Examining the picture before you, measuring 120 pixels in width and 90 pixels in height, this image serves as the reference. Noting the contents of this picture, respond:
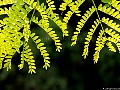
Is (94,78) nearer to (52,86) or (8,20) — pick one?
(52,86)

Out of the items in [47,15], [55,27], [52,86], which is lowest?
[52,86]

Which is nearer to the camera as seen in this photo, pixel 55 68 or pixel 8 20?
pixel 8 20

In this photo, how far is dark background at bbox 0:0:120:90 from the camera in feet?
8.60

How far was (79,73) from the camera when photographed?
2732mm

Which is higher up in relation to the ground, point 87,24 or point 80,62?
point 87,24

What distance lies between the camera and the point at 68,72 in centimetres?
272

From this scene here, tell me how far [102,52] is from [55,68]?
369mm

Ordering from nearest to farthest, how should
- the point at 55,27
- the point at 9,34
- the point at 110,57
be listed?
the point at 9,34, the point at 55,27, the point at 110,57

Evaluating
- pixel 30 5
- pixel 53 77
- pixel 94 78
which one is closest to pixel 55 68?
pixel 53 77

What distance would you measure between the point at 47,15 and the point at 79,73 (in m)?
1.90

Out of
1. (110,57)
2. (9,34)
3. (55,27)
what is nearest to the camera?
(9,34)

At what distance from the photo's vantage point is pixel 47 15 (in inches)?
33.8

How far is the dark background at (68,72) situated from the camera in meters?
2.62

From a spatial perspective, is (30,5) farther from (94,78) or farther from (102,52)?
(94,78)
